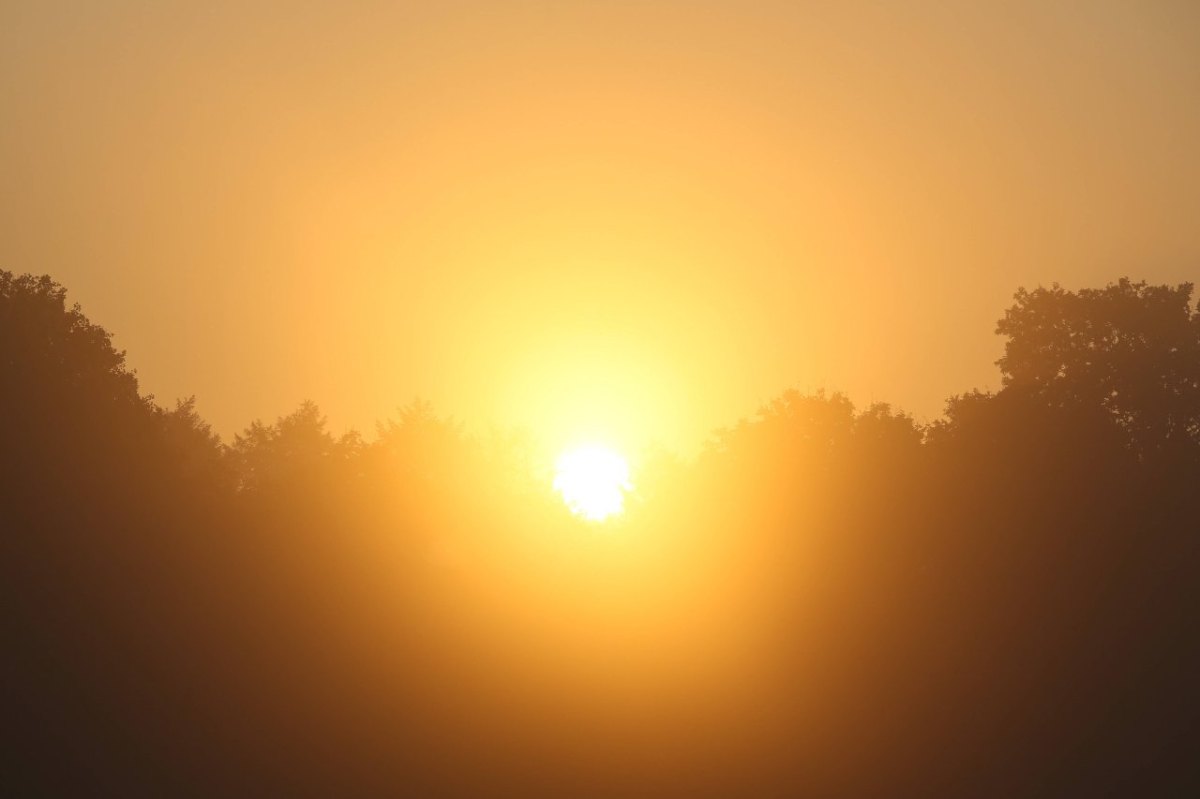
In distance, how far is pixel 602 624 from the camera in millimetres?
28969

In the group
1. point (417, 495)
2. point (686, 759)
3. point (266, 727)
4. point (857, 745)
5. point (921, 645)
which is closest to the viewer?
point (266, 727)

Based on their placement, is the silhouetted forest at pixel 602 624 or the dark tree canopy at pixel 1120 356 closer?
the silhouetted forest at pixel 602 624

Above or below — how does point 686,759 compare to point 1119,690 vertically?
below

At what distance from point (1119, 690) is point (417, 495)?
2945 centimetres

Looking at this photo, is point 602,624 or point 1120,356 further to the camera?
point 1120,356

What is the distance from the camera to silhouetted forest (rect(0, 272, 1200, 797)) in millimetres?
21578

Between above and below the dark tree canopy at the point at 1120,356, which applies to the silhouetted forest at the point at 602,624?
below

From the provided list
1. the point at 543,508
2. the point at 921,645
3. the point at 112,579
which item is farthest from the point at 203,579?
the point at 543,508

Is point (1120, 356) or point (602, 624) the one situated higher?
point (1120, 356)

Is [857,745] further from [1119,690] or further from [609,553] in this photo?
[609,553]

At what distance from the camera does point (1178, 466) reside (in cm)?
3356

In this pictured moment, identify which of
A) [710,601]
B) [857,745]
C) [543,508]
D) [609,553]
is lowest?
[857,745]

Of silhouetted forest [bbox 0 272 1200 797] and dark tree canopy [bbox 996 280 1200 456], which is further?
dark tree canopy [bbox 996 280 1200 456]

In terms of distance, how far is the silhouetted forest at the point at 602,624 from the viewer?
21.6 metres
